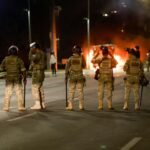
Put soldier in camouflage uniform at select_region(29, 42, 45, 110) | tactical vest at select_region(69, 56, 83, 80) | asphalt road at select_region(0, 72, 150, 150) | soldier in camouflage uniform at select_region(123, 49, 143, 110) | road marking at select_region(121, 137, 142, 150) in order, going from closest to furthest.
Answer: road marking at select_region(121, 137, 142, 150), asphalt road at select_region(0, 72, 150, 150), soldier in camouflage uniform at select_region(123, 49, 143, 110), tactical vest at select_region(69, 56, 83, 80), soldier in camouflage uniform at select_region(29, 42, 45, 110)

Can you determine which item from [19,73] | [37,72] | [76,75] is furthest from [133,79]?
[19,73]

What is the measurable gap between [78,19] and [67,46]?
4719mm

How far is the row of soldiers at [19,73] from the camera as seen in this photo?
14422 millimetres

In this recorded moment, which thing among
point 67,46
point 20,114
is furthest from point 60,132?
point 67,46

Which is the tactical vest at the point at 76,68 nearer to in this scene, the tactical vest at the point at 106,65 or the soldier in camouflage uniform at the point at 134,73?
the tactical vest at the point at 106,65

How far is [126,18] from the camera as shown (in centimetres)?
8575

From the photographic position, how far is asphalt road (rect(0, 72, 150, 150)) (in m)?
9.34

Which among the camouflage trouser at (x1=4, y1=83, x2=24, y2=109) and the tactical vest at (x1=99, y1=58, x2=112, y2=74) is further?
the camouflage trouser at (x1=4, y1=83, x2=24, y2=109)

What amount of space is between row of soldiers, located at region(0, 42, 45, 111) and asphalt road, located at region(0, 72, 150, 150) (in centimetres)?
37

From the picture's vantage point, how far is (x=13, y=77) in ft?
47.4

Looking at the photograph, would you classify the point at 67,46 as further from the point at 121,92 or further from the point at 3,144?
the point at 3,144

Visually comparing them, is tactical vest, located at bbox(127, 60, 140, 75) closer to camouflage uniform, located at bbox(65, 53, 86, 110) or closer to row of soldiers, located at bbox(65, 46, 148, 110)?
row of soldiers, located at bbox(65, 46, 148, 110)

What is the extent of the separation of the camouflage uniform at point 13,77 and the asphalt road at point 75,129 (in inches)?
13.3

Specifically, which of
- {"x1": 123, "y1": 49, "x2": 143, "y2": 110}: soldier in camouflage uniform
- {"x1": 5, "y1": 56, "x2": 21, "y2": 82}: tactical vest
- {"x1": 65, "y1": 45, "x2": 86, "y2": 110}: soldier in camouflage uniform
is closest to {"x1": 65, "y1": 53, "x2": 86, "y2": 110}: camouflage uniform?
{"x1": 65, "y1": 45, "x2": 86, "y2": 110}: soldier in camouflage uniform
